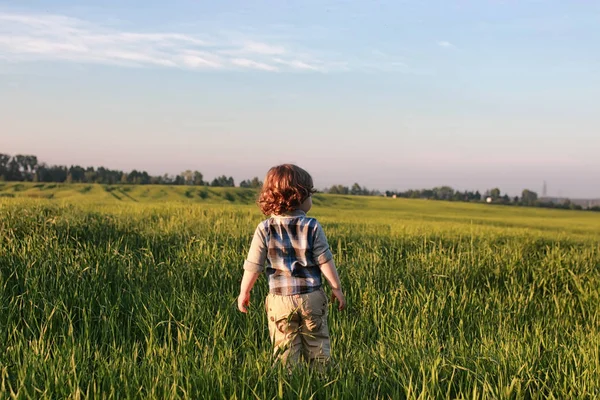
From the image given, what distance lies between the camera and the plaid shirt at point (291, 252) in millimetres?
3637

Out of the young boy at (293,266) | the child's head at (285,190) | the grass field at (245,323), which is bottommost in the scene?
the grass field at (245,323)

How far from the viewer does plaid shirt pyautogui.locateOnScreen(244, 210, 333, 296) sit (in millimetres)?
3637

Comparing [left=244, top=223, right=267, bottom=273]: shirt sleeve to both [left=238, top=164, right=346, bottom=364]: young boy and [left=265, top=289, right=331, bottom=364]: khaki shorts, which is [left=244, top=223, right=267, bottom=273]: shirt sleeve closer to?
[left=238, top=164, right=346, bottom=364]: young boy

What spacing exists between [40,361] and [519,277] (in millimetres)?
6955

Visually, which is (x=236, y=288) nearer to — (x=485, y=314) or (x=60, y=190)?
(x=485, y=314)

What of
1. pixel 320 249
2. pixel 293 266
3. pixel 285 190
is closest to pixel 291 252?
pixel 293 266

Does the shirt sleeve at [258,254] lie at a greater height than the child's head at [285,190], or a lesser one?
lesser

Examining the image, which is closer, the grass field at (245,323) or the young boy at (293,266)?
the grass field at (245,323)

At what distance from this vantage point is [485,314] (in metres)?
5.74

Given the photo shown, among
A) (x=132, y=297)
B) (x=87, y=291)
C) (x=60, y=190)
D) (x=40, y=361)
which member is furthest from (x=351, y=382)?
(x=60, y=190)

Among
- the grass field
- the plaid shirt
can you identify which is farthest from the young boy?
the grass field

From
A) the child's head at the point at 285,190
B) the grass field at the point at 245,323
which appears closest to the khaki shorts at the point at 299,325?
the grass field at the point at 245,323

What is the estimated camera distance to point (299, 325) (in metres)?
3.69

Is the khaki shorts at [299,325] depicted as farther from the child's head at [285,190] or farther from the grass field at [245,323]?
the child's head at [285,190]
